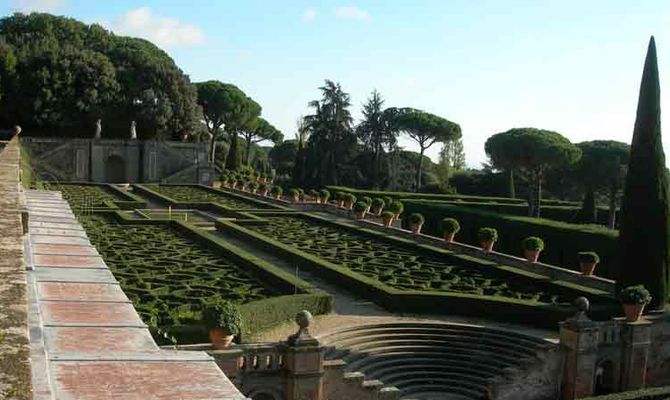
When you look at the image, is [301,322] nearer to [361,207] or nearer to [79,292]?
[79,292]

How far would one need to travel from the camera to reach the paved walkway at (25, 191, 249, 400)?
5.78m

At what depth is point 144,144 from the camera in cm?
5962

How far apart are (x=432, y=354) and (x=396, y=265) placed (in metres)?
7.48

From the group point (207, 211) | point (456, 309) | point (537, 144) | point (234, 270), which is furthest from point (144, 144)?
point (456, 309)

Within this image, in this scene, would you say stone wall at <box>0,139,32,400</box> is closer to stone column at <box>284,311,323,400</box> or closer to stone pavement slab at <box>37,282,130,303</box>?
stone pavement slab at <box>37,282,130,303</box>

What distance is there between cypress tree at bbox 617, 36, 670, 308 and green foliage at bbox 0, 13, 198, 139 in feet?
158

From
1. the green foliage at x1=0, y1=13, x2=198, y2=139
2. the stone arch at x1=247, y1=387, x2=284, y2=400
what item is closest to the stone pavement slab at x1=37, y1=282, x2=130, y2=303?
the stone arch at x1=247, y1=387, x2=284, y2=400

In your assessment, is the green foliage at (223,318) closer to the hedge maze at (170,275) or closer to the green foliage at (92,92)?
the hedge maze at (170,275)

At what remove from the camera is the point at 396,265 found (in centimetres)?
2219

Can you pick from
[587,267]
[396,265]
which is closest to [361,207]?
[396,265]

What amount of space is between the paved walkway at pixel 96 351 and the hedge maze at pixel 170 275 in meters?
3.05

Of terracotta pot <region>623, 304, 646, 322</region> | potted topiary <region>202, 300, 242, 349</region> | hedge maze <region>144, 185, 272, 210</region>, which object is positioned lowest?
hedge maze <region>144, 185, 272, 210</region>

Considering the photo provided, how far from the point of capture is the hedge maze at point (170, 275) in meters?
15.1

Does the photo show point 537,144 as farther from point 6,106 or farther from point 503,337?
point 6,106
